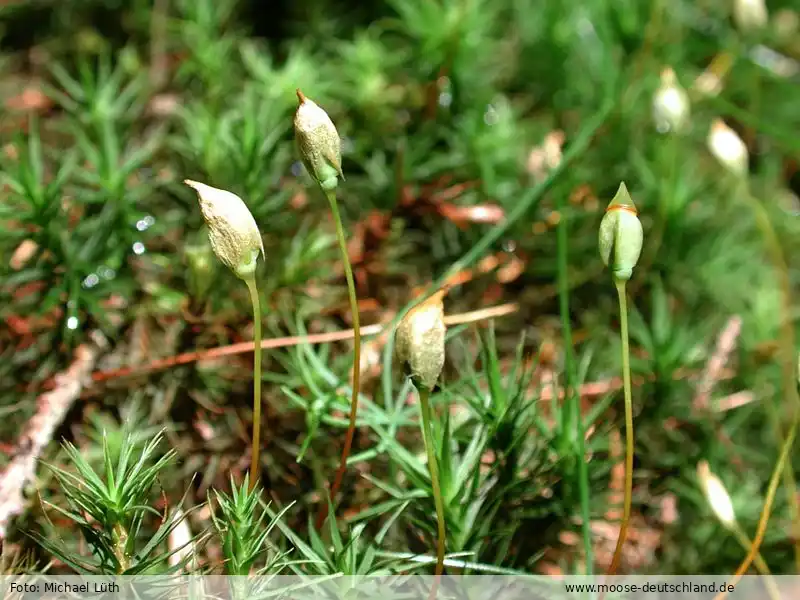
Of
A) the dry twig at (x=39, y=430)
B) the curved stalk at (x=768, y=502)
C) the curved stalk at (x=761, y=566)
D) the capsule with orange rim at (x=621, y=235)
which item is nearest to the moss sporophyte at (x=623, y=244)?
the capsule with orange rim at (x=621, y=235)

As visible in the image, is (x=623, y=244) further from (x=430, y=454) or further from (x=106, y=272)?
(x=106, y=272)

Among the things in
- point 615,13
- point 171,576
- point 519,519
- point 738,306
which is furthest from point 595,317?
point 171,576

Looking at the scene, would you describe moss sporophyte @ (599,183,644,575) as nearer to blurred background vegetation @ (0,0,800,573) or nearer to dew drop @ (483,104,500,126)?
blurred background vegetation @ (0,0,800,573)

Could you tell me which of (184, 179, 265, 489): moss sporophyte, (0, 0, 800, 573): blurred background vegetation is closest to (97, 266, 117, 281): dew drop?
(0, 0, 800, 573): blurred background vegetation

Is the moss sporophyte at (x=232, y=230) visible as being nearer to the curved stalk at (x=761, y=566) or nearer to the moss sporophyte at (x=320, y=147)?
the moss sporophyte at (x=320, y=147)

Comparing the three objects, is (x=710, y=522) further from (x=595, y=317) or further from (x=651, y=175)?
(x=651, y=175)

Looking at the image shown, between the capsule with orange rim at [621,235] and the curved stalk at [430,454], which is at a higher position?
the capsule with orange rim at [621,235]
